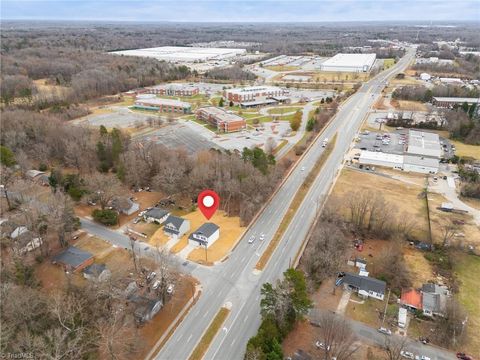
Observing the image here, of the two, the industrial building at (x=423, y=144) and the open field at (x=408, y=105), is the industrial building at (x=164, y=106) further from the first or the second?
the open field at (x=408, y=105)

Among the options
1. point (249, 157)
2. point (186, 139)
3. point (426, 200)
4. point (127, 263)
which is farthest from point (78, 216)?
point (426, 200)

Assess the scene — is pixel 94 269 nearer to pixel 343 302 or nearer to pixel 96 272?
pixel 96 272

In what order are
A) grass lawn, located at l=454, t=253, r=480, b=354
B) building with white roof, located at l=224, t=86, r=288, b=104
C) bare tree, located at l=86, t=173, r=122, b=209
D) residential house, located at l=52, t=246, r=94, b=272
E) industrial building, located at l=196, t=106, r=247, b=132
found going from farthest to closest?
building with white roof, located at l=224, t=86, r=288, b=104 < industrial building, located at l=196, t=106, r=247, b=132 < bare tree, located at l=86, t=173, r=122, b=209 < residential house, located at l=52, t=246, r=94, b=272 < grass lawn, located at l=454, t=253, r=480, b=354

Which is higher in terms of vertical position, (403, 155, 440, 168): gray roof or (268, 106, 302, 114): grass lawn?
(268, 106, 302, 114): grass lawn

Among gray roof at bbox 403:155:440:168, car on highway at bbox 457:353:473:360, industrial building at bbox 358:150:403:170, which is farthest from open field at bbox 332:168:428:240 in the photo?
car on highway at bbox 457:353:473:360

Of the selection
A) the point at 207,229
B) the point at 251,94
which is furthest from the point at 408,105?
the point at 207,229

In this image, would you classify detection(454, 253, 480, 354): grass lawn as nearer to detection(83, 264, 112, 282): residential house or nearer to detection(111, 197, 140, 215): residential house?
detection(83, 264, 112, 282): residential house
